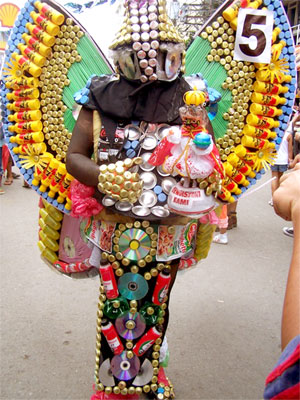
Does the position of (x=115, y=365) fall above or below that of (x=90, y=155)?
below

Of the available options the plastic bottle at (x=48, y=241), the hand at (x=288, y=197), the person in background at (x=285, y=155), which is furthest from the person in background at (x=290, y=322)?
the person in background at (x=285, y=155)

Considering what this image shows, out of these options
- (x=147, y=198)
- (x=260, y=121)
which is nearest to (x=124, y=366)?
(x=147, y=198)

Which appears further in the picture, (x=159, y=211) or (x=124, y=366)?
(x=124, y=366)

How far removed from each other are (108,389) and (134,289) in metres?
0.50

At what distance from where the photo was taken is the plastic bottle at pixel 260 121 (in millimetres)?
1890

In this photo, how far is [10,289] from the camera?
10.7ft

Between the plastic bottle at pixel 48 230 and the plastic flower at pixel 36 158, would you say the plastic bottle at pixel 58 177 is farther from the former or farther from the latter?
the plastic bottle at pixel 48 230

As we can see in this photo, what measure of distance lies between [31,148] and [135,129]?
529 mm

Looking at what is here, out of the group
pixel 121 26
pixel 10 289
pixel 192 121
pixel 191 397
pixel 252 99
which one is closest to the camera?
pixel 192 121

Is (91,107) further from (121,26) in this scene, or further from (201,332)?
(201,332)

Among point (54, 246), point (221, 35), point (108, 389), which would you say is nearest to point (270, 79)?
point (221, 35)

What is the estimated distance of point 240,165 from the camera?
6.30 ft

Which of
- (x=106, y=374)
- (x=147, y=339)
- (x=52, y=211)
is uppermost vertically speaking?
(x=52, y=211)

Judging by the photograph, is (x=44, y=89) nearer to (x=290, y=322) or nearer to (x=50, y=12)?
(x=50, y=12)
